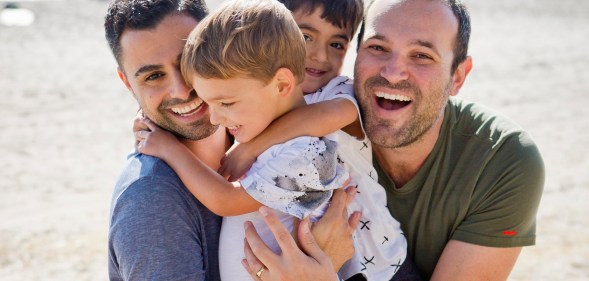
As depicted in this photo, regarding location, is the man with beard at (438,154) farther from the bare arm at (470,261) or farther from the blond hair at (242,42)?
the blond hair at (242,42)

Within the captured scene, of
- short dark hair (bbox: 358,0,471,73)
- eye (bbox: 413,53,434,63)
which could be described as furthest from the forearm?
short dark hair (bbox: 358,0,471,73)

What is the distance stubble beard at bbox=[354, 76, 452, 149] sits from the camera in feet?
11.7

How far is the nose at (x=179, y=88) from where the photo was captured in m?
3.08

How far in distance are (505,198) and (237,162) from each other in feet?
4.79

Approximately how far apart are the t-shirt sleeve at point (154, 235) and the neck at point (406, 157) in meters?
1.30

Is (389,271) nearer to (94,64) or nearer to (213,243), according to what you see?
(213,243)

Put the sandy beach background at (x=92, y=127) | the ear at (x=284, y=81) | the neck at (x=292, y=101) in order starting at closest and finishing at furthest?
the ear at (x=284, y=81), the neck at (x=292, y=101), the sandy beach background at (x=92, y=127)

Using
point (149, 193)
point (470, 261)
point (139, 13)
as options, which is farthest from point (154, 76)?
point (470, 261)

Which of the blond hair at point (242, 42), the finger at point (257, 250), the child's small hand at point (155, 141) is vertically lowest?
the finger at point (257, 250)

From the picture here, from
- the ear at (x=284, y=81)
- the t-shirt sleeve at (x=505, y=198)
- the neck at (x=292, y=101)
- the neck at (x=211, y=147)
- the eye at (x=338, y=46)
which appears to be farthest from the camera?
the eye at (x=338, y=46)

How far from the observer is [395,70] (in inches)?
142

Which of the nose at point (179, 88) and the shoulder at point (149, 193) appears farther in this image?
the nose at point (179, 88)

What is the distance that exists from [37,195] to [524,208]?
20.0ft

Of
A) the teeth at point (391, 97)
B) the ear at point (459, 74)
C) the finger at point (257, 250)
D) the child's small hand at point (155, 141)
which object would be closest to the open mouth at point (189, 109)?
the child's small hand at point (155, 141)
